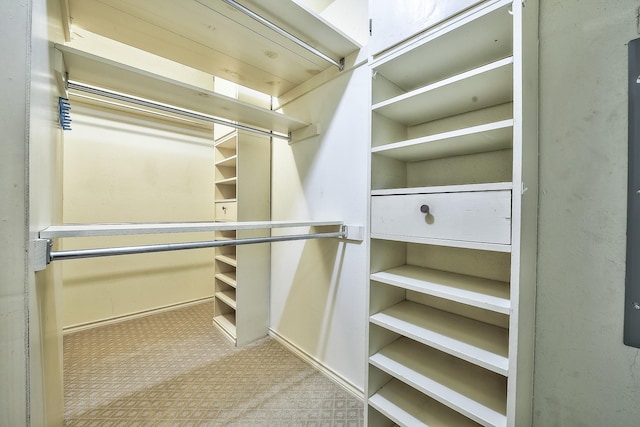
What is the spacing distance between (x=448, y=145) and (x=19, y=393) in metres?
1.53

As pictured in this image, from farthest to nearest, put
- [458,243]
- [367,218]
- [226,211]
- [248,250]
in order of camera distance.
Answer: [226,211] < [248,250] < [367,218] < [458,243]

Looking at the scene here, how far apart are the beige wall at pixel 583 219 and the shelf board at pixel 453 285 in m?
0.20

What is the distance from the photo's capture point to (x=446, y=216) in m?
0.89

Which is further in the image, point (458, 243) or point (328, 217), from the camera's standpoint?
point (328, 217)

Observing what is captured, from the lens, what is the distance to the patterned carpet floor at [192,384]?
134 cm

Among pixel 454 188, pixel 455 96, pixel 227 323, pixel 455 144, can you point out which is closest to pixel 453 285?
pixel 454 188

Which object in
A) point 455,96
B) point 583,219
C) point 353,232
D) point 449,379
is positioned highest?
point 455,96

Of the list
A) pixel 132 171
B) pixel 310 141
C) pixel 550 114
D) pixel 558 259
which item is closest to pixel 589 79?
pixel 550 114

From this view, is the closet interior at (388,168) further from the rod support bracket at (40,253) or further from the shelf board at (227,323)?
the shelf board at (227,323)

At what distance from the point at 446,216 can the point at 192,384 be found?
1813 millimetres

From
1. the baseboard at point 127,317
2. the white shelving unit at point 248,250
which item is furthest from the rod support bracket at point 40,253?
the baseboard at point 127,317

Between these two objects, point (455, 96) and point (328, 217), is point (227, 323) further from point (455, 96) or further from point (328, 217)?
point (455, 96)

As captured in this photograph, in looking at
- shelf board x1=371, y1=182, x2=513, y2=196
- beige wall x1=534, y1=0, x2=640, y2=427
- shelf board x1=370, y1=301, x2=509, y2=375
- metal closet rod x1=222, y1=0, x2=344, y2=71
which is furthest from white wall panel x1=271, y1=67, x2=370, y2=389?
beige wall x1=534, y1=0, x2=640, y2=427

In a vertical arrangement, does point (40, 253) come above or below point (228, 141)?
below
